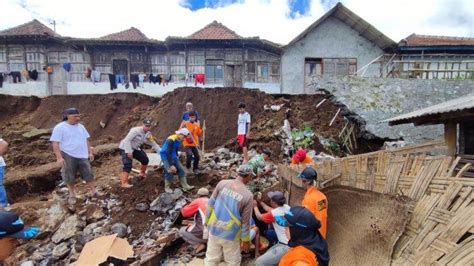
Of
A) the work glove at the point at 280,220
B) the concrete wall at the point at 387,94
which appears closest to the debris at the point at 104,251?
the work glove at the point at 280,220

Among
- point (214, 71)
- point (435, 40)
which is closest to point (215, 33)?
point (214, 71)

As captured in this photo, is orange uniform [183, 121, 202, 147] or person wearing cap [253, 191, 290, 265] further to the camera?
orange uniform [183, 121, 202, 147]

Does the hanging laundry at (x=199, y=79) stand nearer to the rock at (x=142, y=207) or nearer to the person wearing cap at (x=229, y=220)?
the rock at (x=142, y=207)

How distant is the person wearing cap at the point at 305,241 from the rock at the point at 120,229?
4.14 metres

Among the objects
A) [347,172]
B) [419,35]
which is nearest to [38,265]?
[347,172]

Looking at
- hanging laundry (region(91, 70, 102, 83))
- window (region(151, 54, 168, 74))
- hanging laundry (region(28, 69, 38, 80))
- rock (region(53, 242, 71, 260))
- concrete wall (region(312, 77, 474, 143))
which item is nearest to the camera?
rock (region(53, 242, 71, 260))

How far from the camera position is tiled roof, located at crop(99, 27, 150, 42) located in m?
19.0

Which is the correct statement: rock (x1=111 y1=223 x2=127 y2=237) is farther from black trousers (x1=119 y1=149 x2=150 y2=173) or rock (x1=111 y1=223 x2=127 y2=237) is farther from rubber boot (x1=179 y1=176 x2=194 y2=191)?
rubber boot (x1=179 y1=176 x2=194 y2=191)

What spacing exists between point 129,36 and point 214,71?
5087 mm

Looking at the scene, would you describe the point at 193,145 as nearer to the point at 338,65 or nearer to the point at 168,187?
the point at 168,187

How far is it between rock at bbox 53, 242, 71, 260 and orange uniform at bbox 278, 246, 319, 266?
15.6ft

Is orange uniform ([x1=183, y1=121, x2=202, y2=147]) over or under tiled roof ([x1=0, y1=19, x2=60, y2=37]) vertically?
under

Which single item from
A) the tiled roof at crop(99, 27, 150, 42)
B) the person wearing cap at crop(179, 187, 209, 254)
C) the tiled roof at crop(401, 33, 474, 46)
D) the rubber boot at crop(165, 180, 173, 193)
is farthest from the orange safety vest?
the tiled roof at crop(401, 33, 474, 46)

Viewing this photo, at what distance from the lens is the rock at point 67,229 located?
6629 millimetres
